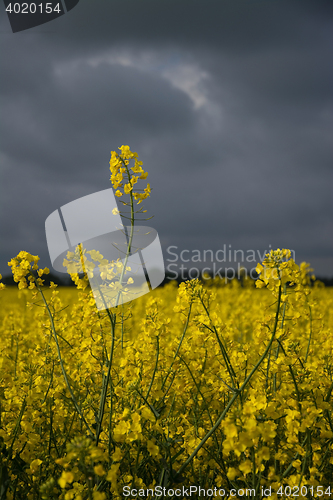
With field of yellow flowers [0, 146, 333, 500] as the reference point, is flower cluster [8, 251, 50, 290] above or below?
above

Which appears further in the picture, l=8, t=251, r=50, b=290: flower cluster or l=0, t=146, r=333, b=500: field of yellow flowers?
l=8, t=251, r=50, b=290: flower cluster

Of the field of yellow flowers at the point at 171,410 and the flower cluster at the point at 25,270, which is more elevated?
the flower cluster at the point at 25,270

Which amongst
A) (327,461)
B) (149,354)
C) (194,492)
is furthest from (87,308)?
(327,461)

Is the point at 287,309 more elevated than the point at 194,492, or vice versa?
the point at 287,309

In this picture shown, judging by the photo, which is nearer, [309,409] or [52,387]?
[309,409]

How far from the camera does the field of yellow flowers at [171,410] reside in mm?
1800

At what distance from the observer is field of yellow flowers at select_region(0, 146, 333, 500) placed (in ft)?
5.90

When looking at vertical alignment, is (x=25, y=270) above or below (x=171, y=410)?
above

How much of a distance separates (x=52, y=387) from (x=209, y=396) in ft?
4.47

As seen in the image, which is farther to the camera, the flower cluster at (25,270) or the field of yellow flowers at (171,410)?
the flower cluster at (25,270)

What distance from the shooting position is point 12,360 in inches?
164

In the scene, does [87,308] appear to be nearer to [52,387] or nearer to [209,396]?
[52,387]

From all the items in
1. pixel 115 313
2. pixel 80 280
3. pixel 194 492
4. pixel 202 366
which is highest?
pixel 80 280

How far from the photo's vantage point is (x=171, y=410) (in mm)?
2682
